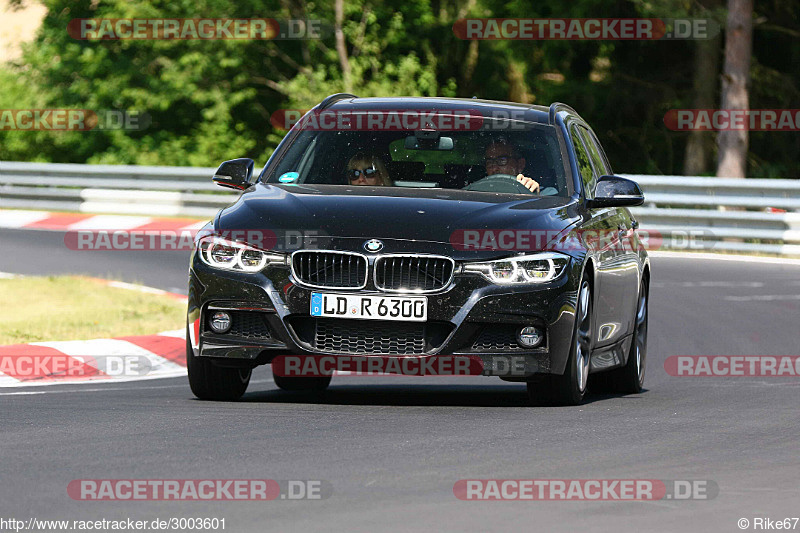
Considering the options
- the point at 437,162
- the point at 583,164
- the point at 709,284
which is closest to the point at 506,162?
the point at 437,162

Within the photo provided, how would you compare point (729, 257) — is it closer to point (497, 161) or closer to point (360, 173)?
point (497, 161)

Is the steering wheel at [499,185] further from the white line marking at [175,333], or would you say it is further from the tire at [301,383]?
the white line marking at [175,333]

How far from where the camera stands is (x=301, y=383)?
409 inches

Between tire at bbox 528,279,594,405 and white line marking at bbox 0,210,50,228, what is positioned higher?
tire at bbox 528,279,594,405

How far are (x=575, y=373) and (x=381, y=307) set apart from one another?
1.22 meters

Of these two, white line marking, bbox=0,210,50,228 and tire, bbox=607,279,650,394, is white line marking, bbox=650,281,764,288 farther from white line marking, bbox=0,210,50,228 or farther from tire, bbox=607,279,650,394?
white line marking, bbox=0,210,50,228

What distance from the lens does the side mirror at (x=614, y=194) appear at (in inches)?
380

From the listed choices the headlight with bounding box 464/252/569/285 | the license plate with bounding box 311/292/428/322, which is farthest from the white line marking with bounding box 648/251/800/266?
the license plate with bounding box 311/292/428/322

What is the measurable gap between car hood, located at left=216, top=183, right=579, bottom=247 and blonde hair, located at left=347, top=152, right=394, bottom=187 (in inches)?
12.6

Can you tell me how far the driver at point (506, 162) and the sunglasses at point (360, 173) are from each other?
64cm

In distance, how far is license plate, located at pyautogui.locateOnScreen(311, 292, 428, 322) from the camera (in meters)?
8.39

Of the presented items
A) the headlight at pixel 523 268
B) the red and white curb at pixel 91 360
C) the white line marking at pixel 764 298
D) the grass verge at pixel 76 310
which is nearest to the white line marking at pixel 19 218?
the grass verge at pixel 76 310

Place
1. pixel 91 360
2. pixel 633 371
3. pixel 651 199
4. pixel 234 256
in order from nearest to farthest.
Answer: pixel 234 256
pixel 633 371
pixel 91 360
pixel 651 199

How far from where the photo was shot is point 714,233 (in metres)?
22.6
